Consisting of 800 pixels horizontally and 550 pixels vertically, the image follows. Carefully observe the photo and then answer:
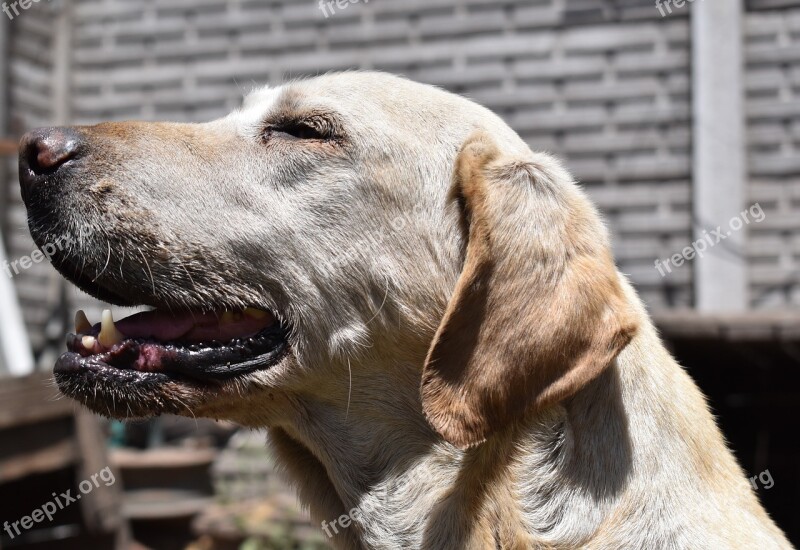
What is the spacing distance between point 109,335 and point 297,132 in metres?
0.88

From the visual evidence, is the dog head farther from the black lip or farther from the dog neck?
the dog neck

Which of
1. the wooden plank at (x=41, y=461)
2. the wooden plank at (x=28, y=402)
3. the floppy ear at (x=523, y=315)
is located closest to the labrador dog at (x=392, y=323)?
the floppy ear at (x=523, y=315)

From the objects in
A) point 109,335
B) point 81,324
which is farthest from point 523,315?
point 81,324

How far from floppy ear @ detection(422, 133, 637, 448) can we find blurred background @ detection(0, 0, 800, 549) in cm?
373

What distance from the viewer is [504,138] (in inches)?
114

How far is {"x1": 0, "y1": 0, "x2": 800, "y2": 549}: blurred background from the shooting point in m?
7.12

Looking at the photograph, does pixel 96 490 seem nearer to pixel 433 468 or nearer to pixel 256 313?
pixel 256 313

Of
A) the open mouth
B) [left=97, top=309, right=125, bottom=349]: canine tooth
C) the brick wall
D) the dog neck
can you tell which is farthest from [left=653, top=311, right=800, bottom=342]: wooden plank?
[left=97, top=309, right=125, bottom=349]: canine tooth

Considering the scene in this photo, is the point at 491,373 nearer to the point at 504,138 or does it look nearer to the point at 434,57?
the point at 504,138

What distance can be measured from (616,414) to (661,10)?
5.76m

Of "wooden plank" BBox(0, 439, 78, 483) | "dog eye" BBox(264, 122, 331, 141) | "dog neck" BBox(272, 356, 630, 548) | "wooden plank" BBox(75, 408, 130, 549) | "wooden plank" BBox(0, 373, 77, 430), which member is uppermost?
"dog eye" BBox(264, 122, 331, 141)

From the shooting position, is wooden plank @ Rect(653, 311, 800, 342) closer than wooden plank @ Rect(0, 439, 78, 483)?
No

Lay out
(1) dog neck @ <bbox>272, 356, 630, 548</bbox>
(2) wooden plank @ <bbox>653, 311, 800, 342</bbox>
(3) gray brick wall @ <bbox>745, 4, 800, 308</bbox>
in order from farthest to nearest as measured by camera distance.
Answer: (3) gray brick wall @ <bbox>745, 4, 800, 308</bbox>, (2) wooden plank @ <bbox>653, 311, 800, 342</bbox>, (1) dog neck @ <bbox>272, 356, 630, 548</bbox>

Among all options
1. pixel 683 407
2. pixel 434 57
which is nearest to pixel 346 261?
pixel 683 407
